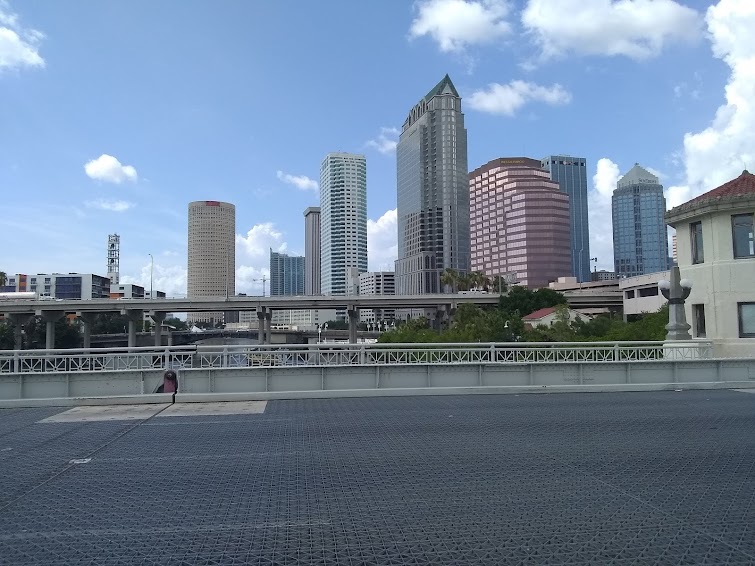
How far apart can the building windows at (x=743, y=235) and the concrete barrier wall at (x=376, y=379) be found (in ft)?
14.3

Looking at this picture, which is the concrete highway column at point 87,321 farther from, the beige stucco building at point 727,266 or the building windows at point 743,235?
the building windows at point 743,235

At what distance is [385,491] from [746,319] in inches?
679

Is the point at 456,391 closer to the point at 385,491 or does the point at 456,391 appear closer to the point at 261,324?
the point at 385,491

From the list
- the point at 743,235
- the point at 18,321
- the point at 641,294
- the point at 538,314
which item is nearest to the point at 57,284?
the point at 18,321

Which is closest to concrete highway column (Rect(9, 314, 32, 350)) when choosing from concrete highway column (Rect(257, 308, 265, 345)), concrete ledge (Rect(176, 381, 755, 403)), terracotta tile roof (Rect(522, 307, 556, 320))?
concrete highway column (Rect(257, 308, 265, 345))

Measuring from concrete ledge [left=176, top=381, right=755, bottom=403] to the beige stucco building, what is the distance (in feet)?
10.0

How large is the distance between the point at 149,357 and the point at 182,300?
73.8m

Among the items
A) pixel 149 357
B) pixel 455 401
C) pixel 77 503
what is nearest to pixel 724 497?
pixel 77 503

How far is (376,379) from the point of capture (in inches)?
608

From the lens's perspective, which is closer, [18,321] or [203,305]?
[18,321]

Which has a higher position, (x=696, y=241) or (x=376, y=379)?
(x=696, y=241)

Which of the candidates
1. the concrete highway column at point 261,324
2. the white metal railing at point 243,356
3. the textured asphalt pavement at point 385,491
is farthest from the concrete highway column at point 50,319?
the textured asphalt pavement at point 385,491

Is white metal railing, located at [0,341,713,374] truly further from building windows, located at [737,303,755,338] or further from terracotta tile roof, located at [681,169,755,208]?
terracotta tile roof, located at [681,169,755,208]

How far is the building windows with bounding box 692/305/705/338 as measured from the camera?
20250mm
